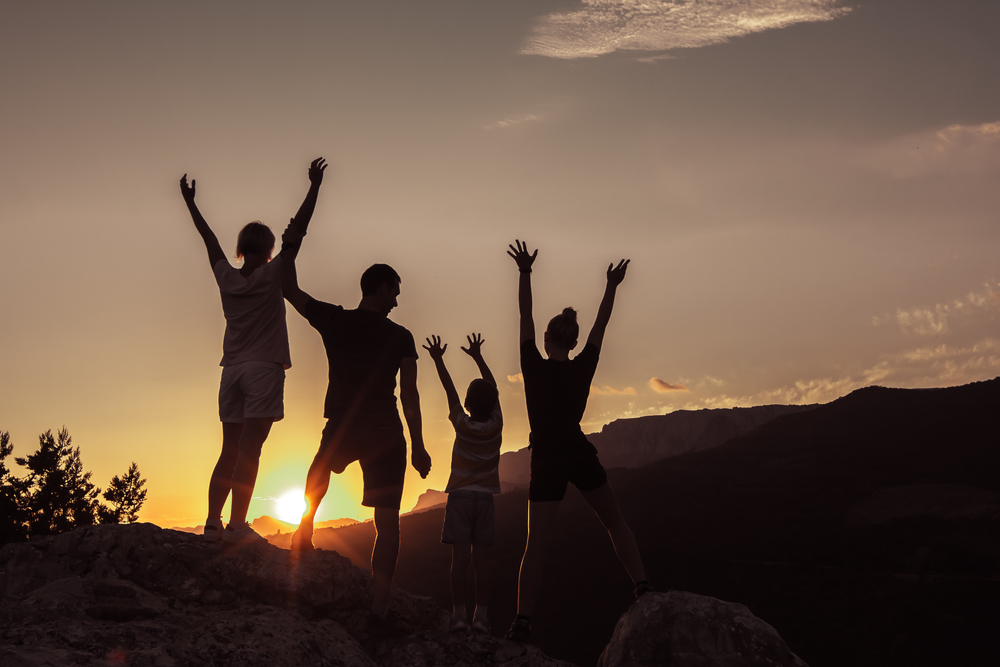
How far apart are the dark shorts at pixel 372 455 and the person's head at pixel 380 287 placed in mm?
939

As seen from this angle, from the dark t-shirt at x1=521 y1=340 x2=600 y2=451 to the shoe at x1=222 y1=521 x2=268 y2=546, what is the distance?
238cm

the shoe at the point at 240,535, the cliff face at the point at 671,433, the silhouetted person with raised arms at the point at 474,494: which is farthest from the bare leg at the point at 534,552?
the cliff face at the point at 671,433

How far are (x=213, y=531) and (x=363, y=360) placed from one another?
6.18ft

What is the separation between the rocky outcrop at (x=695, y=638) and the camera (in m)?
4.46

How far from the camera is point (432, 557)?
7581cm

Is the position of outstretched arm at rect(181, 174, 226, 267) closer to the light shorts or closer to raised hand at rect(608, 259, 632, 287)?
the light shorts

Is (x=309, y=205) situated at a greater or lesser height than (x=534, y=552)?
greater

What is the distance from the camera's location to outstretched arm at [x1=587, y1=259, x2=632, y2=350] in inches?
203

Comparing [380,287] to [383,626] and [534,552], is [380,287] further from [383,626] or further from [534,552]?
[383,626]

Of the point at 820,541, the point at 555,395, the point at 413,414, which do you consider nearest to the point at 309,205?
the point at 413,414

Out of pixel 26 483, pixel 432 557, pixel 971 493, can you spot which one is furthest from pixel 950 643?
pixel 26 483

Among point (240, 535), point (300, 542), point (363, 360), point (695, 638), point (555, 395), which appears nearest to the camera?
point (695, 638)

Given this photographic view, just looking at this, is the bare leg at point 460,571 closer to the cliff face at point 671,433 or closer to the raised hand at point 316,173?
the raised hand at point 316,173

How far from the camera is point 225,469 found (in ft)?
16.0
